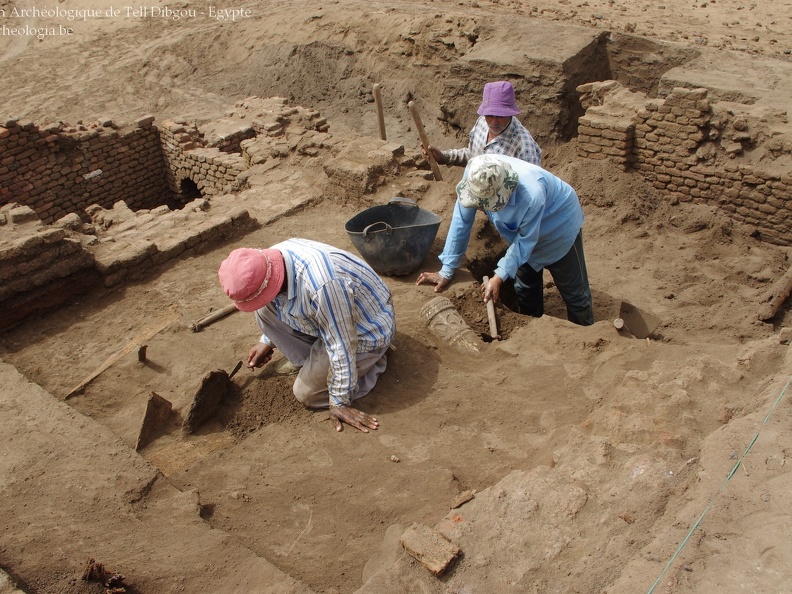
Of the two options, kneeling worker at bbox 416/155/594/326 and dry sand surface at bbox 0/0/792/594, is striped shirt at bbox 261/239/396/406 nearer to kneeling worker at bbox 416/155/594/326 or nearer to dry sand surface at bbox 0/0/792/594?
dry sand surface at bbox 0/0/792/594

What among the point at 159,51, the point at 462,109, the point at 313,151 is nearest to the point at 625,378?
the point at 313,151

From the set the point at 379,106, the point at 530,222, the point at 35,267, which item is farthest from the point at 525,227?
the point at 35,267

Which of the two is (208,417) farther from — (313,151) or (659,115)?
(659,115)

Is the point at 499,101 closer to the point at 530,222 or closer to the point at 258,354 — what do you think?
the point at 530,222

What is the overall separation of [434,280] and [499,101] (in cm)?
143

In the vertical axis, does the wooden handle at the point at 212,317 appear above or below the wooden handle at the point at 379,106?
below

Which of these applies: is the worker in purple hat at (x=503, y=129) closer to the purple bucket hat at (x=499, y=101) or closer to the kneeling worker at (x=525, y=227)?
the purple bucket hat at (x=499, y=101)

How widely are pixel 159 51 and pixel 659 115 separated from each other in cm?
1159

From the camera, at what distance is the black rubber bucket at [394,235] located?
5.21 meters

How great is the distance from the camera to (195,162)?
28.3 feet

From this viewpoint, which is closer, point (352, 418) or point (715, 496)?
point (715, 496)

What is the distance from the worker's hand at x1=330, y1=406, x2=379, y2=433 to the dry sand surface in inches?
2.6

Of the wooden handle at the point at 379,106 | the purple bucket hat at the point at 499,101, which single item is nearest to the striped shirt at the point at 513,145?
the purple bucket hat at the point at 499,101

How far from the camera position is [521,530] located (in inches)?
105
